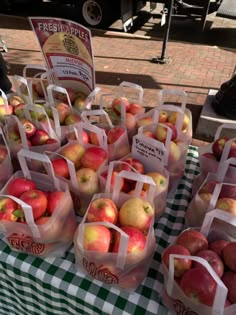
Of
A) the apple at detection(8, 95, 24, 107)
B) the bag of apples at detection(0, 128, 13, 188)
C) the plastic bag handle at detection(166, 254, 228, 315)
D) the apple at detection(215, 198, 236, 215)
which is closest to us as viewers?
the plastic bag handle at detection(166, 254, 228, 315)

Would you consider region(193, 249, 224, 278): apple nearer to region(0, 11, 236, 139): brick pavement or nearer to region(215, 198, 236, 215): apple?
Result: region(215, 198, 236, 215): apple

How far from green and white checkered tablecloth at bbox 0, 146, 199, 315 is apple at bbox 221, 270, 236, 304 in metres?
0.24

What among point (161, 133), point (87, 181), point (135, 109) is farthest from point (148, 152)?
point (135, 109)

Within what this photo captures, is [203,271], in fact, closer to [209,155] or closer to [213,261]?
[213,261]

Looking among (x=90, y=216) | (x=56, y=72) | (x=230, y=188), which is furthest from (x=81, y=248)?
(x=56, y=72)

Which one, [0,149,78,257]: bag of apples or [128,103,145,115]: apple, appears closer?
[0,149,78,257]: bag of apples

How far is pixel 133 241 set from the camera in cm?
95

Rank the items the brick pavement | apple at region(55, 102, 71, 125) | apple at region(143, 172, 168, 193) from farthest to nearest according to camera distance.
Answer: the brick pavement → apple at region(55, 102, 71, 125) → apple at region(143, 172, 168, 193)

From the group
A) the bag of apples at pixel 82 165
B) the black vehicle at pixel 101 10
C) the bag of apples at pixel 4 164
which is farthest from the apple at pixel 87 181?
the black vehicle at pixel 101 10

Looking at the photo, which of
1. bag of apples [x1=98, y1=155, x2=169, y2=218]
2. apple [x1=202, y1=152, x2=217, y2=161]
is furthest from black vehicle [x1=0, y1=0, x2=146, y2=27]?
bag of apples [x1=98, y1=155, x2=169, y2=218]

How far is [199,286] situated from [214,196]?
326mm

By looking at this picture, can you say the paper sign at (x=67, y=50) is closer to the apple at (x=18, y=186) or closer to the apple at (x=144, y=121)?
the apple at (x=144, y=121)

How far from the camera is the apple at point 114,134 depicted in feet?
4.66

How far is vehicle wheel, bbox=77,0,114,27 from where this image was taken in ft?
19.3
